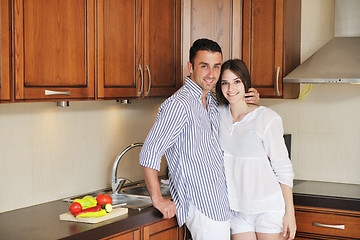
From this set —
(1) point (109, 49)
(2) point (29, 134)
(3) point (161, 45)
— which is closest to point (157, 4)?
(3) point (161, 45)

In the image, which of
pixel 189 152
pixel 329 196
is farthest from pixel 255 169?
pixel 329 196

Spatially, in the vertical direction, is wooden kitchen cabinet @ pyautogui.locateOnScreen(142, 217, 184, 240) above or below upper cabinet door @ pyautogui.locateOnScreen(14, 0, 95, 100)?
below

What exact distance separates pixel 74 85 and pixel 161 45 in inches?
31.4

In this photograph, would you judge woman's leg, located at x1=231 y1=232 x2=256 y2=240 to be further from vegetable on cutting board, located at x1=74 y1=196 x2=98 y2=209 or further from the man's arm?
vegetable on cutting board, located at x1=74 y1=196 x2=98 y2=209

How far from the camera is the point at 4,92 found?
210 centimetres

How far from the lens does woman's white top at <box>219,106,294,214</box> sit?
2.67 meters

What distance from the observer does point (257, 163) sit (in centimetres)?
271

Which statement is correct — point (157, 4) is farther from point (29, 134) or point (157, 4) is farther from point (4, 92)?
point (4, 92)

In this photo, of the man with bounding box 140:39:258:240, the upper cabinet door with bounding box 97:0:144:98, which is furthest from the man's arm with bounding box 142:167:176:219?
the upper cabinet door with bounding box 97:0:144:98

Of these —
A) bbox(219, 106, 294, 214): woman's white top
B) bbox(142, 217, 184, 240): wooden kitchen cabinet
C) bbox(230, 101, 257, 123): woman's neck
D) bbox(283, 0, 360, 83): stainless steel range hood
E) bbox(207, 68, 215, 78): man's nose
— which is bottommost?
bbox(142, 217, 184, 240): wooden kitchen cabinet

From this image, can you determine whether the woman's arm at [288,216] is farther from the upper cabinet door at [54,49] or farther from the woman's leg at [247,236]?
the upper cabinet door at [54,49]

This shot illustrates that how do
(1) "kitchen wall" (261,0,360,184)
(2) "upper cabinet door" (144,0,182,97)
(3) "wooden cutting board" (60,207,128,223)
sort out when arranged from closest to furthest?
(3) "wooden cutting board" (60,207,128,223) → (2) "upper cabinet door" (144,0,182,97) → (1) "kitchen wall" (261,0,360,184)

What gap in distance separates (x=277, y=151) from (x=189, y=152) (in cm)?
46

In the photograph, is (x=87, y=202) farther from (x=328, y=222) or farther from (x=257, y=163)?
(x=328, y=222)
